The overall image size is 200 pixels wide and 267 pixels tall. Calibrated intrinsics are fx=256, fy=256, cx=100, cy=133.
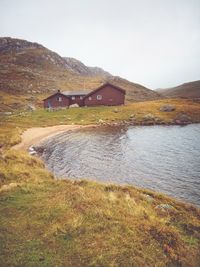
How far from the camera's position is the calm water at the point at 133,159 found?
2406cm

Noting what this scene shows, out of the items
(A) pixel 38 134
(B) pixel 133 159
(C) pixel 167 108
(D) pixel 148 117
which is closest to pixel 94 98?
(D) pixel 148 117

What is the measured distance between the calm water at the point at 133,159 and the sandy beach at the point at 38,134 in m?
2.39

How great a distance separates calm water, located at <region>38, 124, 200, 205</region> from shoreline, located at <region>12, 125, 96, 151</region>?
2.33m

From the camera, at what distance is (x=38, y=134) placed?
49.8m

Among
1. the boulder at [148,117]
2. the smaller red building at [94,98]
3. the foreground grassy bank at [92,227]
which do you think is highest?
the smaller red building at [94,98]

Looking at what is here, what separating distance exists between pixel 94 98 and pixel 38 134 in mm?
39373

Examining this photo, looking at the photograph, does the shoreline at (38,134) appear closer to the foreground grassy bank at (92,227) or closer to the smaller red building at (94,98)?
the foreground grassy bank at (92,227)

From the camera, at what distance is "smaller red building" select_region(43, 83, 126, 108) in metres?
84.8

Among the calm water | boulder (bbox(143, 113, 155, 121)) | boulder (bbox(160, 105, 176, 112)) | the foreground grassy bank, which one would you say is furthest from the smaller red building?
the foreground grassy bank

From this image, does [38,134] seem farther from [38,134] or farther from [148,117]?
[148,117]

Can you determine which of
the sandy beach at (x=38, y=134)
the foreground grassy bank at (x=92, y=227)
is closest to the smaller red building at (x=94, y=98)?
the sandy beach at (x=38, y=134)

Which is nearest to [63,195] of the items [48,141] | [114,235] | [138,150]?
[114,235]

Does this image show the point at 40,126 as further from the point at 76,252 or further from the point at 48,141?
the point at 76,252

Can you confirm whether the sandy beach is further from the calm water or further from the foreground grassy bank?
the foreground grassy bank
